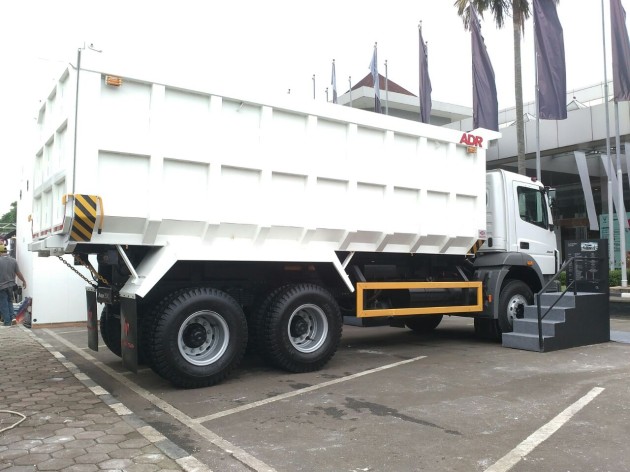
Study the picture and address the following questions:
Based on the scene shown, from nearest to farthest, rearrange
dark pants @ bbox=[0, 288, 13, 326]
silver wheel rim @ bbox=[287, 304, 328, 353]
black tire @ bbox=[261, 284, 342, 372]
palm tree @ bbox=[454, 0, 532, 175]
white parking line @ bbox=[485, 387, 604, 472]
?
white parking line @ bbox=[485, 387, 604, 472], black tire @ bbox=[261, 284, 342, 372], silver wheel rim @ bbox=[287, 304, 328, 353], dark pants @ bbox=[0, 288, 13, 326], palm tree @ bbox=[454, 0, 532, 175]

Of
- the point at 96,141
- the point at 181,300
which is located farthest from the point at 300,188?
the point at 96,141

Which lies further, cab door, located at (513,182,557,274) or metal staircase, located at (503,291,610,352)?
cab door, located at (513,182,557,274)

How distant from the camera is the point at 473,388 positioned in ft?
19.0

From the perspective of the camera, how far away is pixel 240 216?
19.9 ft

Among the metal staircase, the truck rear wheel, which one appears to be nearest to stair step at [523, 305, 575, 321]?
the metal staircase

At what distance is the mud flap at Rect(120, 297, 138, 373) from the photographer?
18.0 ft

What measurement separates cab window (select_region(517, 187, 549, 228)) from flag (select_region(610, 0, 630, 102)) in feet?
25.8

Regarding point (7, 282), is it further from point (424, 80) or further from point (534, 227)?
point (424, 80)

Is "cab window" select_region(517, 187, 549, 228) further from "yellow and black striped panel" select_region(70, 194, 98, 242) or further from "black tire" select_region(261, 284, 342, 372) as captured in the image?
"yellow and black striped panel" select_region(70, 194, 98, 242)

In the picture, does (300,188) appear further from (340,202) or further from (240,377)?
(240,377)

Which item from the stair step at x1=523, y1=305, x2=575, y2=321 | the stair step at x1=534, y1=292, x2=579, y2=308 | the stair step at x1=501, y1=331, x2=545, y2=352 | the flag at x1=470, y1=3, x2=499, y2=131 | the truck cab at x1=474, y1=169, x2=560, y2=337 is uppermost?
the flag at x1=470, y1=3, x2=499, y2=131

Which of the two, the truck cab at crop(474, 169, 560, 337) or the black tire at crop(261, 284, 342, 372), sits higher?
the truck cab at crop(474, 169, 560, 337)

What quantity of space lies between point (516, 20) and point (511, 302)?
1274 centimetres

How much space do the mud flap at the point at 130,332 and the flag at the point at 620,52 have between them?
15.1 m
